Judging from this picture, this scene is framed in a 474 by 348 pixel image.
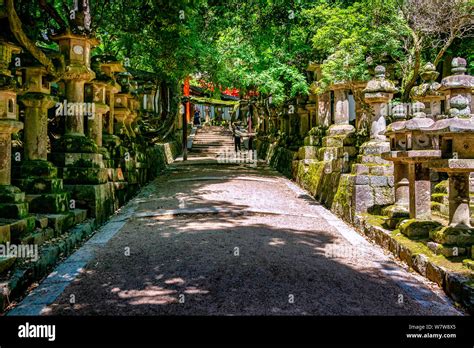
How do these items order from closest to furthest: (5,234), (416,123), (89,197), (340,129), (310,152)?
(5,234)
(416,123)
(89,197)
(340,129)
(310,152)

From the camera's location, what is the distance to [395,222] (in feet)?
23.7

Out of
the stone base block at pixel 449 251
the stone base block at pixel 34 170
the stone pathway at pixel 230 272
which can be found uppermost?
the stone base block at pixel 34 170

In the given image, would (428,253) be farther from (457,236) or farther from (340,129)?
(340,129)

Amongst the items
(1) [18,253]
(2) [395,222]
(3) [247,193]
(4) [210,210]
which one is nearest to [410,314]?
(2) [395,222]

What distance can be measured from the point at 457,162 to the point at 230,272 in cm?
291

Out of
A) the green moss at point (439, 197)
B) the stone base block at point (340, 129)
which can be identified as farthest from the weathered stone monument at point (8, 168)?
the stone base block at point (340, 129)

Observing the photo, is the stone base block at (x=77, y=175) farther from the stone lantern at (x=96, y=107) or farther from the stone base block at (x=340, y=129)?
the stone base block at (x=340, y=129)

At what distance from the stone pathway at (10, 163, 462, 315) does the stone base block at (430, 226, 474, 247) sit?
0.57 m

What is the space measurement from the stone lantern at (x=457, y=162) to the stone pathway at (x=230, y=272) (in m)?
0.69

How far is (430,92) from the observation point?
30.5 feet

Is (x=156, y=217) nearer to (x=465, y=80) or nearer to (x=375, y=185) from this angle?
(x=375, y=185)

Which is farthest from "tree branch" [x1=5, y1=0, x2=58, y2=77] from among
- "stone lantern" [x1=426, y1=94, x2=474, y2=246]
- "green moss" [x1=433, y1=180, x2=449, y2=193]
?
"green moss" [x1=433, y1=180, x2=449, y2=193]

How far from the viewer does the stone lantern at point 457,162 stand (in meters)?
5.28

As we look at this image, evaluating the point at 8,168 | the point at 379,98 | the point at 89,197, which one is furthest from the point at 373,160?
the point at 8,168
